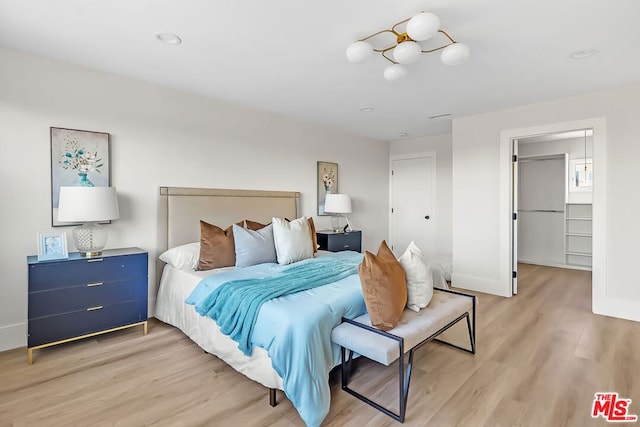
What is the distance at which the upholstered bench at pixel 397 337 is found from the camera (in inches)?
70.9

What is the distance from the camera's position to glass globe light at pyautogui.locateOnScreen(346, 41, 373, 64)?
2.17m

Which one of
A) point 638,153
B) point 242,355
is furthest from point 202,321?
point 638,153

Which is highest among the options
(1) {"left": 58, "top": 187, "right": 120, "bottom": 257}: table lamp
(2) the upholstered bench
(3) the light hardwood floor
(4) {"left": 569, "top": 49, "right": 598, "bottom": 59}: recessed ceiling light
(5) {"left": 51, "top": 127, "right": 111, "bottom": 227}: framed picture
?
(4) {"left": 569, "top": 49, "right": 598, "bottom": 59}: recessed ceiling light

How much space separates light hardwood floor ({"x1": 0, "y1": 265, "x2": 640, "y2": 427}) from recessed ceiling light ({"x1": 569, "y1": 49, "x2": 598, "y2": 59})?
94.2 inches

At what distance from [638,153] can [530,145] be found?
9.90 ft

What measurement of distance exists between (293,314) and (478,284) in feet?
11.4

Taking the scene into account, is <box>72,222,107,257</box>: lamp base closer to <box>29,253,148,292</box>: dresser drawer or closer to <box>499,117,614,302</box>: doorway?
<box>29,253,148,292</box>: dresser drawer

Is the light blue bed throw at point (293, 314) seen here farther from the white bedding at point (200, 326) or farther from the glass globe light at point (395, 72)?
the glass globe light at point (395, 72)

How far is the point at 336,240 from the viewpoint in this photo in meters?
4.62

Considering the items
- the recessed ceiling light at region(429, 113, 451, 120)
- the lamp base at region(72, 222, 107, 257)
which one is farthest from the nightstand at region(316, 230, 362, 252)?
the lamp base at region(72, 222, 107, 257)

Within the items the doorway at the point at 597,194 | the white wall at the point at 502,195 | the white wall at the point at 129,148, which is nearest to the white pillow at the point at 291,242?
the white wall at the point at 129,148

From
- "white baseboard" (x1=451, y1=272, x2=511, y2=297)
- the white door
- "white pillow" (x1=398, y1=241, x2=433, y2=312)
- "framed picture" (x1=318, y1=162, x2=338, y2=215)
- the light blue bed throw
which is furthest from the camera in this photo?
the white door

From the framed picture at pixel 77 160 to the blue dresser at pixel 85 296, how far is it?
53cm

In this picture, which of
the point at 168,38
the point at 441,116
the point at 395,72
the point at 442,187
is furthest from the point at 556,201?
the point at 168,38
